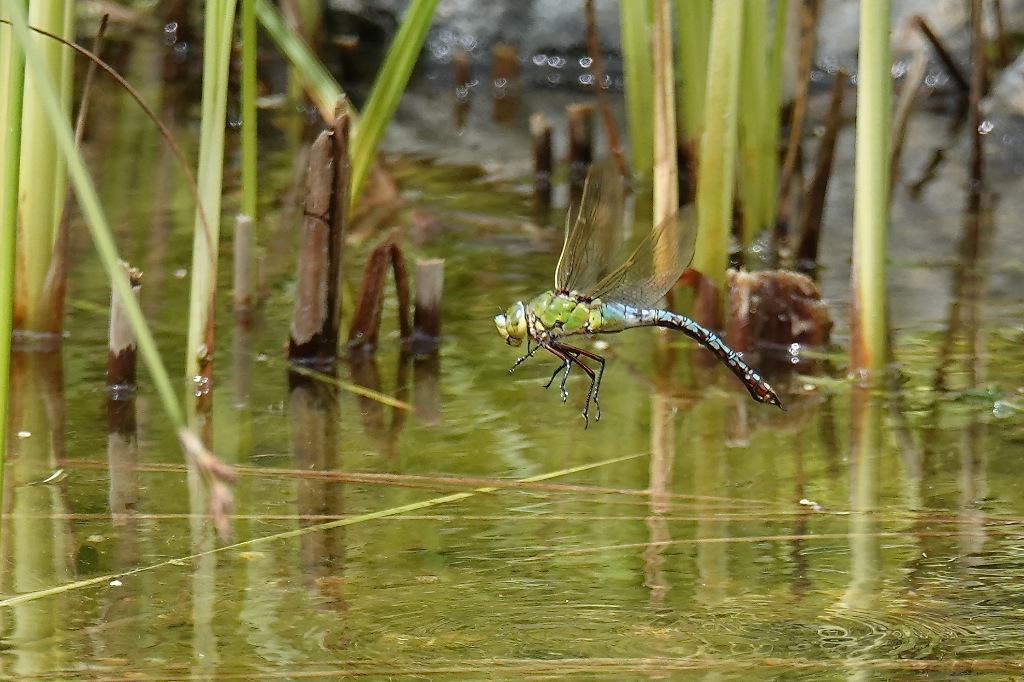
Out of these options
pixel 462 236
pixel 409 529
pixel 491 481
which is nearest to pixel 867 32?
pixel 491 481

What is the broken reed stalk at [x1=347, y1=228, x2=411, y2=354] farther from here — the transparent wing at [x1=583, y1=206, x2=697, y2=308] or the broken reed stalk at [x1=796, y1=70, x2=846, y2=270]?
the broken reed stalk at [x1=796, y1=70, x2=846, y2=270]

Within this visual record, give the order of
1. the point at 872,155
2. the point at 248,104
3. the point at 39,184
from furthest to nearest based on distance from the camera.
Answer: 1. the point at 248,104
2. the point at 39,184
3. the point at 872,155

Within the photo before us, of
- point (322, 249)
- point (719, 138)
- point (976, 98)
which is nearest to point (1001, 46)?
point (976, 98)

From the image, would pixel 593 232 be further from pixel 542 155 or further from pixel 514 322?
pixel 542 155

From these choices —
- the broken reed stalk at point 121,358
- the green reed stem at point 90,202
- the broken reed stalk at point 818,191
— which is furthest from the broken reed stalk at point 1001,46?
the green reed stem at point 90,202

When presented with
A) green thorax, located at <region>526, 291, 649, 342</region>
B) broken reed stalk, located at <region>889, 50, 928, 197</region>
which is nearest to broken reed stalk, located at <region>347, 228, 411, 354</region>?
green thorax, located at <region>526, 291, 649, 342</region>

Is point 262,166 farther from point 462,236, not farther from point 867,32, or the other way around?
point 867,32
